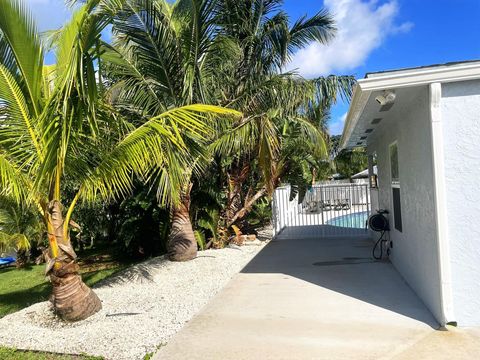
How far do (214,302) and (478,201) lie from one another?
4.04 m

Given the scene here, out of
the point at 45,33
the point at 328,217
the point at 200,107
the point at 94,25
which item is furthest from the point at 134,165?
the point at 328,217

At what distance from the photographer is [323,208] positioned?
16.7m

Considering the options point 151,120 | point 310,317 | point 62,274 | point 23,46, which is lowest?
point 310,317

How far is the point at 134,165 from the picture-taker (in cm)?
Result: 635

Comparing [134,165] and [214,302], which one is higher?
[134,165]

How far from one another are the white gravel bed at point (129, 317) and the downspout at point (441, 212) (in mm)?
3296

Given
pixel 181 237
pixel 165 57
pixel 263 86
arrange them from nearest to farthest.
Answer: pixel 165 57 → pixel 181 237 → pixel 263 86

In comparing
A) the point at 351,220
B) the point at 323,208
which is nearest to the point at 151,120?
the point at 323,208

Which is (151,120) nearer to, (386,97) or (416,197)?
(386,97)

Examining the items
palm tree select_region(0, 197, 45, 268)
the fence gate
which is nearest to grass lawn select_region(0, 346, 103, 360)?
palm tree select_region(0, 197, 45, 268)

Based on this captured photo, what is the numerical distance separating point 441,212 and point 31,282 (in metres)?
10.6

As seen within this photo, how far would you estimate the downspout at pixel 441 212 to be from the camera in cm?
514

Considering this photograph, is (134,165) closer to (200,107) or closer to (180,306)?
(200,107)

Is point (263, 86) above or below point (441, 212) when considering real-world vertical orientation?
above
